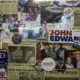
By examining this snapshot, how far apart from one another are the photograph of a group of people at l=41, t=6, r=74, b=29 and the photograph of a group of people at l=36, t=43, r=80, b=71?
3.3 inches

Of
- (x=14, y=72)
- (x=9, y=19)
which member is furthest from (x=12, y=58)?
(x=9, y=19)

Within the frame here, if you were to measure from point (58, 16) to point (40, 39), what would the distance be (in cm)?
12

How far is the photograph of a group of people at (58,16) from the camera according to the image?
0.99 m

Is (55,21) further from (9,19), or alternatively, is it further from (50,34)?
(9,19)

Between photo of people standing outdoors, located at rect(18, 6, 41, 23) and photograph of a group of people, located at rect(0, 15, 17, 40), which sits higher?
Answer: photo of people standing outdoors, located at rect(18, 6, 41, 23)

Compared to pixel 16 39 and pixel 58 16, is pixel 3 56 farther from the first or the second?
pixel 58 16

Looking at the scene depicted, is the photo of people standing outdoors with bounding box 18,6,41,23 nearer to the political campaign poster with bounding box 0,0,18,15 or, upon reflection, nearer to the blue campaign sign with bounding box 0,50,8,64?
the political campaign poster with bounding box 0,0,18,15

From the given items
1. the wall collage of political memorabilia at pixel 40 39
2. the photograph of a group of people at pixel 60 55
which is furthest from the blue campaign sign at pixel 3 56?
the photograph of a group of people at pixel 60 55

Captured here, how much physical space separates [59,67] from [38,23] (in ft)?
0.67

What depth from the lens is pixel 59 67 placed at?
1.00 meters

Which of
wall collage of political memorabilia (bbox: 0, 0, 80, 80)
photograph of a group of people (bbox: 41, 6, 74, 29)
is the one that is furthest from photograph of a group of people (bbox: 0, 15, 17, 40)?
photograph of a group of people (bbox: 41, 6, 74, 29)

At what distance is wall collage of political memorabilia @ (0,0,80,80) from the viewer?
100cm

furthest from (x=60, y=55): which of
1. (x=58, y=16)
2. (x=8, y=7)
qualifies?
(x=8, y=7)

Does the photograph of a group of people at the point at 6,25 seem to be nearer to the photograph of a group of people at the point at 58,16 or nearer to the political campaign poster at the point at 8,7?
the political campaign poster at the point at 8,7
